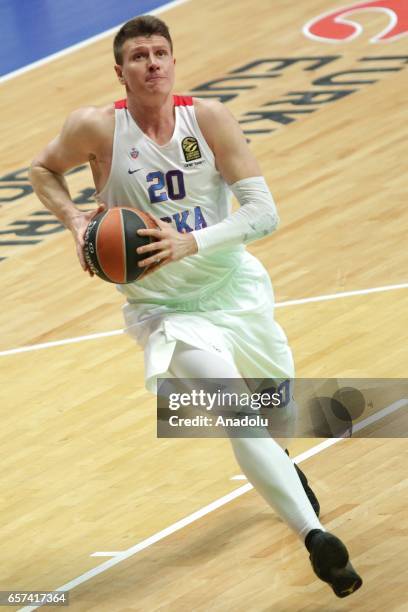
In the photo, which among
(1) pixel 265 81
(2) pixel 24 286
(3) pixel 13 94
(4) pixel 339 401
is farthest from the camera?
(3) pixel 13 94

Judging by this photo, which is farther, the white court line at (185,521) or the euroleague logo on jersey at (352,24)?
the euroleague logo on jersey at (352,24)

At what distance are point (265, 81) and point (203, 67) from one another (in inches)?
35.1

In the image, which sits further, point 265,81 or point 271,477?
point 265,81

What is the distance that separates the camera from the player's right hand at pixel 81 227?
4965mm

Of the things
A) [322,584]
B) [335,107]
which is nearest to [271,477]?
[322,584]

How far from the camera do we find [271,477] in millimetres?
4695

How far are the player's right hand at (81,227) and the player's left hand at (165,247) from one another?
0.25m

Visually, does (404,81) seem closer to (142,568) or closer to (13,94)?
(13,94)

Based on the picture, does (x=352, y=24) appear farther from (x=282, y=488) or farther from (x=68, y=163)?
(x=282, y=488)

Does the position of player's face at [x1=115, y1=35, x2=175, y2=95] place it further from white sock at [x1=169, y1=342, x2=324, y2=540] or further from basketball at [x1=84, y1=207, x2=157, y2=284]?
white sock at [x1=169, y1=342, x2=324, y2=540]

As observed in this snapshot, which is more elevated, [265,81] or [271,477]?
[271,477]

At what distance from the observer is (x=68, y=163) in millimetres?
5301

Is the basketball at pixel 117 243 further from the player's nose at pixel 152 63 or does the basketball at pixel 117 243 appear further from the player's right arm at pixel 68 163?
the player's nose at pixel 152 63

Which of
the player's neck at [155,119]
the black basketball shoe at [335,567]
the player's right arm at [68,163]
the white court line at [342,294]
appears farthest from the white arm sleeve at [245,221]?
the white court line at [342,294]
